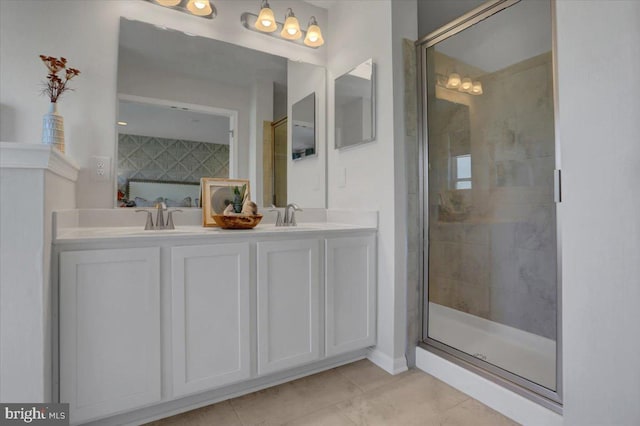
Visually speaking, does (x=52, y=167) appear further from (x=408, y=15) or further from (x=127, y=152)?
(x=408, y=15)

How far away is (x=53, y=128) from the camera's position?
4.79 feet

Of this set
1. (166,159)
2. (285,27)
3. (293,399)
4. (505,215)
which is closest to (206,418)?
(293,399)

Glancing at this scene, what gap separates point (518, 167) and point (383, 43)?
117 cm

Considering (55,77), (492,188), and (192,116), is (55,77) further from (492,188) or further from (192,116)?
(492,188)

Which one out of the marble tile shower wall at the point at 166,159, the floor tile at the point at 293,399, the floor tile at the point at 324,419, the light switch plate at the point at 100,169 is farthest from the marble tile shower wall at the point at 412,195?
the light switch plate at the point at 100,169

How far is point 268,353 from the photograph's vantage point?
162cm

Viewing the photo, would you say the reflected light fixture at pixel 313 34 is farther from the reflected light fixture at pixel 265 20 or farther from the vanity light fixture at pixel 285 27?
the reflected light fixture at pixel 265 20

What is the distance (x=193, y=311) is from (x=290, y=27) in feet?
6.48

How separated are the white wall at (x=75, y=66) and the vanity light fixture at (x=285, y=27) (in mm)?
507

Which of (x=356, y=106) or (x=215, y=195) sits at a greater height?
(x=356, y=106)

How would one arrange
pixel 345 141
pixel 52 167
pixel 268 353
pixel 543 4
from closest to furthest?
pixel 52 167
pixel 268 353
pixel 543 4
pixel 345 141

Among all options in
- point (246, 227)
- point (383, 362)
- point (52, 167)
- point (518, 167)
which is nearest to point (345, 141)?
point (246, 227)

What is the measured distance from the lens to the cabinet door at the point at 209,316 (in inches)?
55.1

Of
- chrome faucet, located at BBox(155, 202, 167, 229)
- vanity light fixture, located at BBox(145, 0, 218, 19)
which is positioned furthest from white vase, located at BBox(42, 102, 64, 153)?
vanity light fixture, located at BBox(145, 0, 218, 19)
